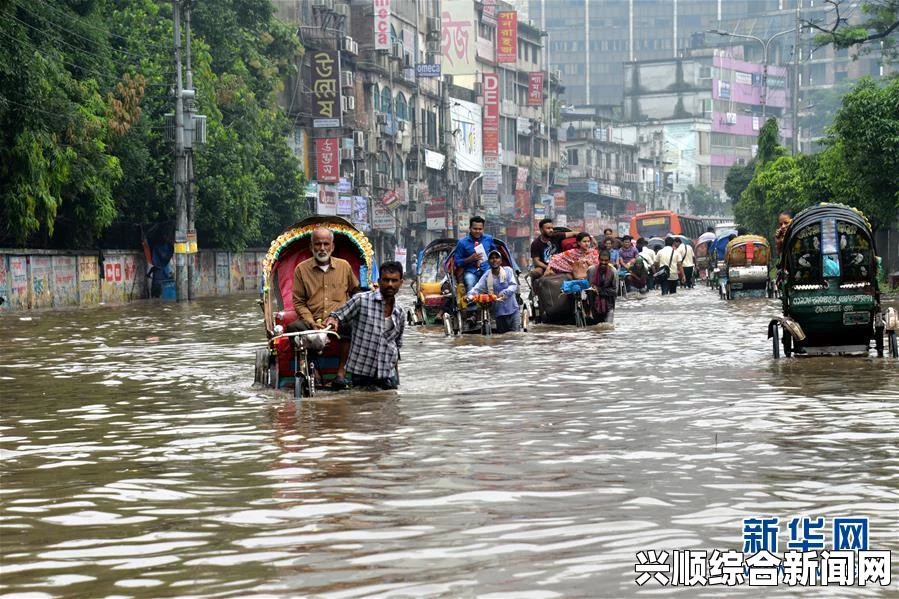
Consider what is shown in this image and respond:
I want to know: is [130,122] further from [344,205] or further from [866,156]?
[344,205]

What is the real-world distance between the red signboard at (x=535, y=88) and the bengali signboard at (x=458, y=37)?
68.0 ft

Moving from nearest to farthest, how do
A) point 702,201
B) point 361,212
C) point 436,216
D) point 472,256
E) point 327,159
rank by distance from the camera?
point 472,256 → point 327,159 → point 361,212 → point 436,216 → point 702,201

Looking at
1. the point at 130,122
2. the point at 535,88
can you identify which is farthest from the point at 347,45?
the point at 535,88

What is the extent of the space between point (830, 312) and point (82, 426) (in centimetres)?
827

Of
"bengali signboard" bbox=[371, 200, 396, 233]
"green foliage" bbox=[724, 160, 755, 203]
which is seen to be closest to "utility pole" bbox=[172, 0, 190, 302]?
"bengali signboard" bbox=[371, 200, 396, 233]

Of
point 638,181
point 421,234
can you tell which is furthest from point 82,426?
point 638,181

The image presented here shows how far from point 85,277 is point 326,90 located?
2666 centimetres

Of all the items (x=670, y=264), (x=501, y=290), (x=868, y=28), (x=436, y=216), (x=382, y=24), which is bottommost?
(x=670, y=264)

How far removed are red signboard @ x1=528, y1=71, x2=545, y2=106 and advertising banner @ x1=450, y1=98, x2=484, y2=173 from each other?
50.5 ft

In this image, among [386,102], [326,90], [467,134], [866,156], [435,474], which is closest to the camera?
[435,474]

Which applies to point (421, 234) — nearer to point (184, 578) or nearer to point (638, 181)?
point (638, 181)

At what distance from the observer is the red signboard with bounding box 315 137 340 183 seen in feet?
221

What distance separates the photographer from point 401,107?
3378 inches

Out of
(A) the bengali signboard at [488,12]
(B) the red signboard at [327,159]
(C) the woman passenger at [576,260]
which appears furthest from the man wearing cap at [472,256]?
(A) the bengali signboard at [488,12]
